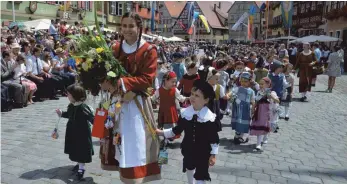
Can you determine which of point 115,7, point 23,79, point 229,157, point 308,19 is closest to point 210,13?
point 115,7

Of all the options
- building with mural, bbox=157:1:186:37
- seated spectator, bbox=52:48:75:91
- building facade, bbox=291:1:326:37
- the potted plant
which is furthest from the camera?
building with mural, bbox=157:1:186:37

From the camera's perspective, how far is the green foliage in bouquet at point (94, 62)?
10.7 feet

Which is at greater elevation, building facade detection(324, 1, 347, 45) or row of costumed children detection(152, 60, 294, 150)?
building facade detection(324, 1, 347, 45)

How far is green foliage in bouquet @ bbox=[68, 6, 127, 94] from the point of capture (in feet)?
10.7

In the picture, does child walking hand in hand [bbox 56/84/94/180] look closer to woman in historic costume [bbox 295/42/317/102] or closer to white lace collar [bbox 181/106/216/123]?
white lace collar [bbox 181/106/216/123]

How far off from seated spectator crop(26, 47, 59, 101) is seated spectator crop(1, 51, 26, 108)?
34.1 inches

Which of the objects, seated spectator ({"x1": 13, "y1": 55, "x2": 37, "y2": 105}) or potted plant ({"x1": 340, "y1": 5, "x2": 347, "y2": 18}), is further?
potted plant ({"x1": 340, "y1": 5, "x2": 347, "y2": 18})

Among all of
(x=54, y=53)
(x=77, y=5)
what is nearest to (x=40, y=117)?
(x=54, y=53)

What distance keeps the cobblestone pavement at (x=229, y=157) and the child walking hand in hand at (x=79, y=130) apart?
0.30 metres

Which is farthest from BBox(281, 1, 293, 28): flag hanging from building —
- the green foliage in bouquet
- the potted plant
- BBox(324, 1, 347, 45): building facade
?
the green foliage in bouquet

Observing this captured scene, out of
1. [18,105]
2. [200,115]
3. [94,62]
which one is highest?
[94,62]

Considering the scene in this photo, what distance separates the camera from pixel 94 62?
10.8ft

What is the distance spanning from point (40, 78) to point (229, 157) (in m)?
6.80

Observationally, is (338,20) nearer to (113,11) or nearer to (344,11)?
(344,11)
